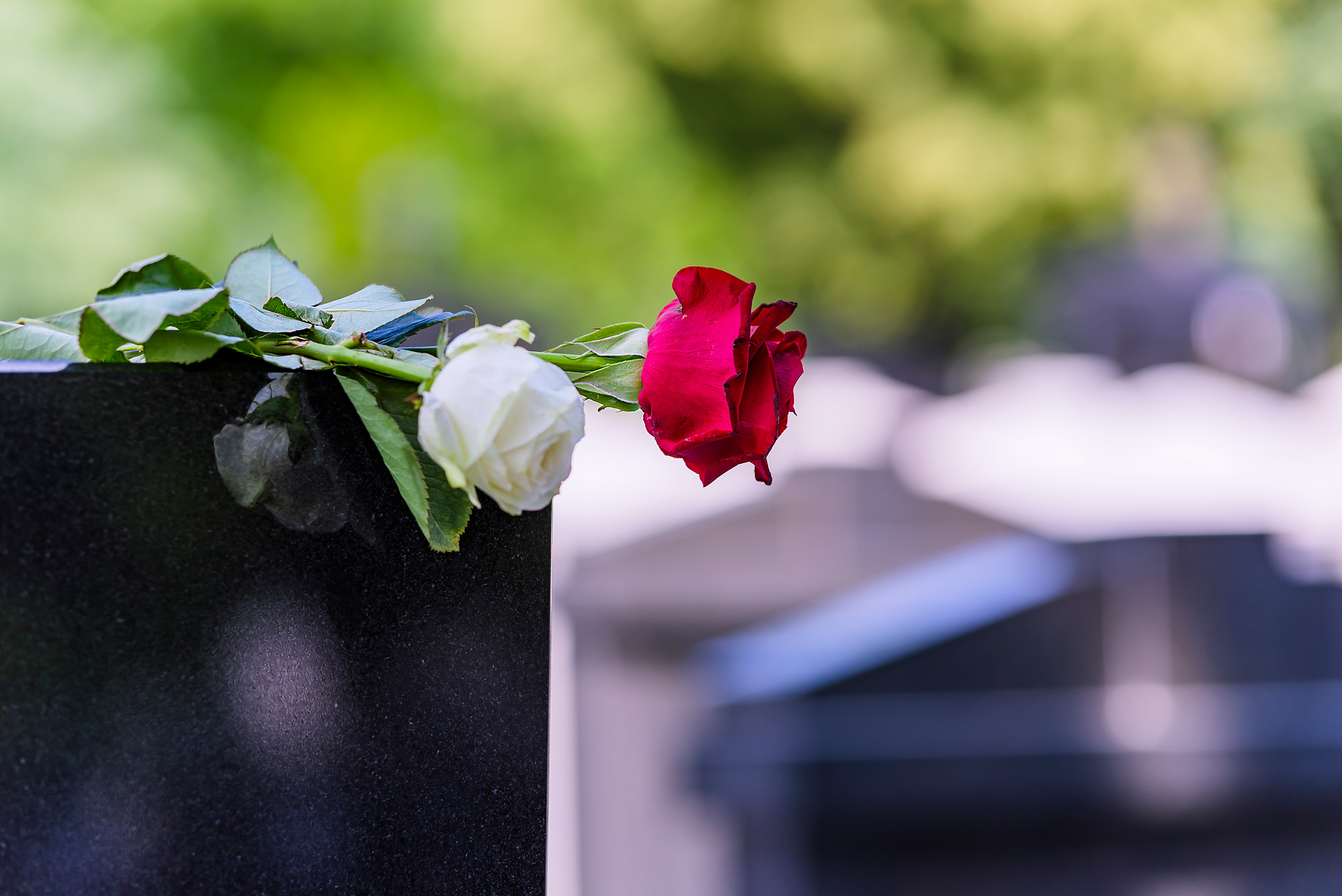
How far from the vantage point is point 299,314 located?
60 cm

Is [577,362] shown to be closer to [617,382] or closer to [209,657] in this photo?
[617,382]

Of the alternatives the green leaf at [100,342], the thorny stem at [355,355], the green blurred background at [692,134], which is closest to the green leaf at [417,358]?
the thorny stem at [355,355]

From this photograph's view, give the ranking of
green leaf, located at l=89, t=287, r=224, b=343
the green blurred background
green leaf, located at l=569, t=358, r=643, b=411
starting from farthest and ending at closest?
the green blurred background, green leaf, located at l=569, t=358, r=643, b=411, green leaf, located at l=89, t=287, r=224, b=343

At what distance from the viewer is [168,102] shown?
365 inches

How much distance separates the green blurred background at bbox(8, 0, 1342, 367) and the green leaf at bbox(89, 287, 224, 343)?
27.5 feet

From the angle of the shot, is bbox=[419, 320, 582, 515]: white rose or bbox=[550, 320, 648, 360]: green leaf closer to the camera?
bbox=[419, 320, 582, 515]: white rose

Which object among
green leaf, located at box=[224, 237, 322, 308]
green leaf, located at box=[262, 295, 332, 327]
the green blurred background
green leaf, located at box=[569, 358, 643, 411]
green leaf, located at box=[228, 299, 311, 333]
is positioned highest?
the green blurred background

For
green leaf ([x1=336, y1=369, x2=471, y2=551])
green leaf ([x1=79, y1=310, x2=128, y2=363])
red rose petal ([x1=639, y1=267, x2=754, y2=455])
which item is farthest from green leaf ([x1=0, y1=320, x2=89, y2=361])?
red rose petal ([x1=639, y1=267, x2=754, y2=455])

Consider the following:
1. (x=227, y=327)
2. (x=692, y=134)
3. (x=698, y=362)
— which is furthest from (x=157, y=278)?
(x=692, y=134)

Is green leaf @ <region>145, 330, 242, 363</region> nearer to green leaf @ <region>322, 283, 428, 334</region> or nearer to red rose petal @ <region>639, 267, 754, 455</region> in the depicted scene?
green leaf @ <region>322, 283, 428, 334</region>

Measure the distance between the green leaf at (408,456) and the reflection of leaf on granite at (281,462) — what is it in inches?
1.0

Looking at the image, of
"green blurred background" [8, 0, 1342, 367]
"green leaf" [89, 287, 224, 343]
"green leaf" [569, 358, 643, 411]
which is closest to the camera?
"green leaf" [89, 287, 224, 343]

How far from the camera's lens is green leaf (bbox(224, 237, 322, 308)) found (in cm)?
62

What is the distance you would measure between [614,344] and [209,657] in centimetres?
24
